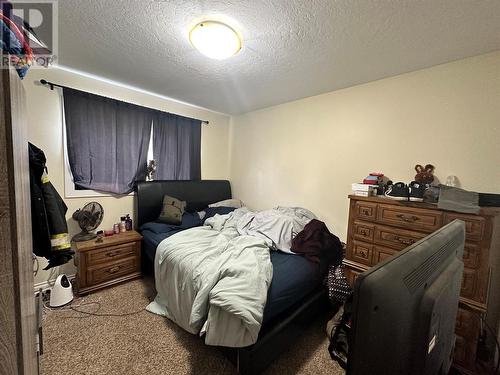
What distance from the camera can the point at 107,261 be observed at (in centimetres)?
230

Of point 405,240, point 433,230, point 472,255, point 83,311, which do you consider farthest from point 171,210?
point 472,255

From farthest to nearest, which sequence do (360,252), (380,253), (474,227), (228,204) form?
(228,204)
(360,252)
(380,253)
(474,227)

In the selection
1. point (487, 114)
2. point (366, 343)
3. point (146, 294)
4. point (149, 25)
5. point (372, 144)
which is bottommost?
point (146, 294)

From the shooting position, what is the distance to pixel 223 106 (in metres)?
3.32

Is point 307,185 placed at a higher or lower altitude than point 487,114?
lower

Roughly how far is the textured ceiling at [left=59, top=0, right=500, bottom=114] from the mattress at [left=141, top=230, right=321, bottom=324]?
1826mm

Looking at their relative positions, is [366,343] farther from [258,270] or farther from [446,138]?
[446,138]

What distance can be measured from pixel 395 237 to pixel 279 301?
1.09 meters

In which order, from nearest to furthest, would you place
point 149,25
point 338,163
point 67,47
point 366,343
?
point 366,343
point 149,25
point 67,47
point 338,163

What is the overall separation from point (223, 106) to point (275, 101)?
860 millimetres

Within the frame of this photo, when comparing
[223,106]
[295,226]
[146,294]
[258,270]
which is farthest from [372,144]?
[146,294]

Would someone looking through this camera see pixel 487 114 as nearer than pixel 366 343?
No

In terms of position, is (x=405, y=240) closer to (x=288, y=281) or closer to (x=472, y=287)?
(x=472, y=287)

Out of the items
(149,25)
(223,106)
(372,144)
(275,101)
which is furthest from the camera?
(223,106)
